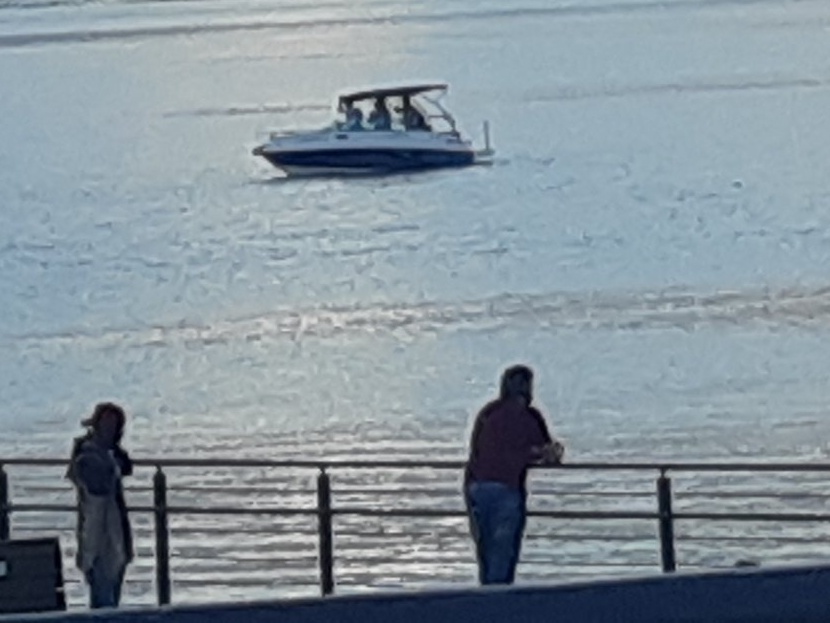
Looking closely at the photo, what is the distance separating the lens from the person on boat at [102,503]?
13648 mm

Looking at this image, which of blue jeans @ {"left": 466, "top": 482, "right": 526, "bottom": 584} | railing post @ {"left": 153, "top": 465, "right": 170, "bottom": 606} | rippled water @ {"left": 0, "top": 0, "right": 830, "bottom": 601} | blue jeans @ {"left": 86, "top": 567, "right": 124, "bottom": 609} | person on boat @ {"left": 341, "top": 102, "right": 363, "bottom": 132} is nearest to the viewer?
railing post @ {"left": 153, "top": 465, "right": 170, "bottom": 606}

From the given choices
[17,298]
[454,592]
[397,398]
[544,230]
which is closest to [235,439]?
[397,398]

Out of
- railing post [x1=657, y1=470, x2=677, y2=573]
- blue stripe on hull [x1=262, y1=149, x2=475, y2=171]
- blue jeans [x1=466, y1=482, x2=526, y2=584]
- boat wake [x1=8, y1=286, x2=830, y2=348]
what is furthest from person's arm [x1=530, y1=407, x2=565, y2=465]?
blue stripe on hull [x1=262, y1=149, x2=475, y2=171]

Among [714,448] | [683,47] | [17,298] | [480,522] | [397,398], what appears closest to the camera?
[480,522]

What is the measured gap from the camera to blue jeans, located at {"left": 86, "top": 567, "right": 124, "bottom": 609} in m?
14.0

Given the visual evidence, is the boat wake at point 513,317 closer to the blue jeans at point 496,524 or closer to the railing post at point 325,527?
the blue jeans at point 496,524

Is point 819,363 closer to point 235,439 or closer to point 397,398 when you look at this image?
point 397,398

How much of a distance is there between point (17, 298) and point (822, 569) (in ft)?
157

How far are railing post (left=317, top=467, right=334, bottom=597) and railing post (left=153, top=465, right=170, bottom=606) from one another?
73 cm

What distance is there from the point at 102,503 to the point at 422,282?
4327 centimetres

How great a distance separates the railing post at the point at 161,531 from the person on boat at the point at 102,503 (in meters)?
0.15

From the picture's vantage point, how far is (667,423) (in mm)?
35625

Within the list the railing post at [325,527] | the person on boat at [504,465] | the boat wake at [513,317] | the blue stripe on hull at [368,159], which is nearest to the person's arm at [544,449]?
the person on boat at [504,465]

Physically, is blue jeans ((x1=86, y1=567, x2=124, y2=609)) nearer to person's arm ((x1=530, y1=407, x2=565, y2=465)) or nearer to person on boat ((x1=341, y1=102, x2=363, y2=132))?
person's arm ((x1=530, y1=407, x2=565, y2=465))
